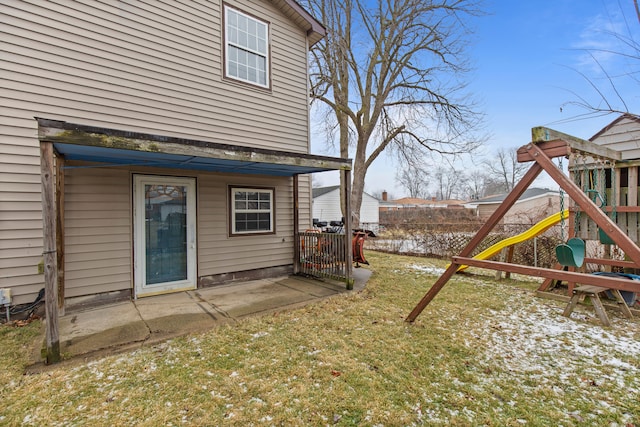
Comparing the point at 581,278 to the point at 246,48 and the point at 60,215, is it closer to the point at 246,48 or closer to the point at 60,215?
the point at 60,215

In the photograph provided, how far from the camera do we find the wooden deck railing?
19.7 feet

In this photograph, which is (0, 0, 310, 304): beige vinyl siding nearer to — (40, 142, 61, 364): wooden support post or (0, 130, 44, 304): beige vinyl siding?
(0, 130, 44, 304): beige vinyl siding

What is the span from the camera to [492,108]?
14273mm

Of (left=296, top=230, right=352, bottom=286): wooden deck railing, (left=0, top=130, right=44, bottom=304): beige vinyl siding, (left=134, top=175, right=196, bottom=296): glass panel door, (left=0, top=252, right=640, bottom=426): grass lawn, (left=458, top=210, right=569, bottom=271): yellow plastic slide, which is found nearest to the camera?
(left=0, top=252, right=640, bottom=426): grass lawn

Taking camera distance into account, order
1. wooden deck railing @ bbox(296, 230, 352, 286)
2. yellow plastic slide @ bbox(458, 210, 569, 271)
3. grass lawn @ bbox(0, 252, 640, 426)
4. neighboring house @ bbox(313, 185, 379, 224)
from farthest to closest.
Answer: neighboring house @ bbox(313, 185, 379, 224) < yellow plastic slide @ bbox(458, 210, 569, 271) < wooden deck railing @ bbox(296, 230, 352, 286) < grass lawn @ bbox(0, 252, 640, 426)

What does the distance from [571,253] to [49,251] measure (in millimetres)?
5623

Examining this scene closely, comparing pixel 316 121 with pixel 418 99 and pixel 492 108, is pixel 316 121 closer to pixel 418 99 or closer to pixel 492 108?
pixel 418 99

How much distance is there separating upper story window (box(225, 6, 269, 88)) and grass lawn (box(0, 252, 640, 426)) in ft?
16.4

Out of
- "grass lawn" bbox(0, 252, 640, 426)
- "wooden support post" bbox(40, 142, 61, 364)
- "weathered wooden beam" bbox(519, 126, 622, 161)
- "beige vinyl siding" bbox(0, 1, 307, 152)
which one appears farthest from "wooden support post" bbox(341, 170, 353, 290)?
"wooden support post" bbox(40, 142, 61, 364)

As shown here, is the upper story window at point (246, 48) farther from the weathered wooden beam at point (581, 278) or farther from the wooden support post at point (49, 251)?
the weathered wooden beam at point (581, 278)

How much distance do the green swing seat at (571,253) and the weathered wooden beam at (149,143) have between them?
3682 millimetres

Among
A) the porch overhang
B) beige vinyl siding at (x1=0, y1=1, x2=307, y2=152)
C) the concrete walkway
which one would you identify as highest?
beige vinyl siding at (x1=0, y1=1, x2=307, y2=152)

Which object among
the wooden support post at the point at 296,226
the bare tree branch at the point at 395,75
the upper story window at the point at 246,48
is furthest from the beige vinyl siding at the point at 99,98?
the bare tree branch at the point at 395,75

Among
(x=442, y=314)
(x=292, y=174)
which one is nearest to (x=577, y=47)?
(x=442, y=314)
